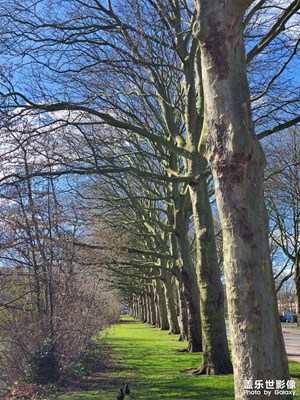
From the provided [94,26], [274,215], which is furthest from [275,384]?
[274,215]

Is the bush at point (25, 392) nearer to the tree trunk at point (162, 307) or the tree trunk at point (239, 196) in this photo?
the tree trunk at point (239, 196)

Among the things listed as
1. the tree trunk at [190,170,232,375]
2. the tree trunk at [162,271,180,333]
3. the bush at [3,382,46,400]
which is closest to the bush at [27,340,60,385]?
the bush at [3,382,46,400]

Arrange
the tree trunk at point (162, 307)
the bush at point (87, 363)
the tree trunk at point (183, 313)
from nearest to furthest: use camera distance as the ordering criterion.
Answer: the bush at point (87, 363) → the tree trunk at point (183, 313) → the tree trunk at point (162, 307)

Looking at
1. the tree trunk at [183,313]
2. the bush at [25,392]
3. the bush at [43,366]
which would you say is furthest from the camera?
the tree trunk at [183,313]

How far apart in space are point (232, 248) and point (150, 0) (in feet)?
24.3

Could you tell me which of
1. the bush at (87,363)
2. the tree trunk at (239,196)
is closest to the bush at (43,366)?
the bush at (87,363)

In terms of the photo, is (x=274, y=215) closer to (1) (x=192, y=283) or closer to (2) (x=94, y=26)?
(1) (x=192, y=283)

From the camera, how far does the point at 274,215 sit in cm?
2803

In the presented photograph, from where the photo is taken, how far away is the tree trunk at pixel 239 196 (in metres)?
4.91

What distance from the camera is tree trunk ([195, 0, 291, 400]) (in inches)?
193

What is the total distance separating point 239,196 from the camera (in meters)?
5.17

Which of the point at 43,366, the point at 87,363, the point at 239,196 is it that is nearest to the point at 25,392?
the point at 43,366

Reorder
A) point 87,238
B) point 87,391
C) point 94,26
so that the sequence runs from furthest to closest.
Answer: point 87,238 < point 94,26 < point 87,391

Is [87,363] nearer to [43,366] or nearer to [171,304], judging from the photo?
[43,366]
